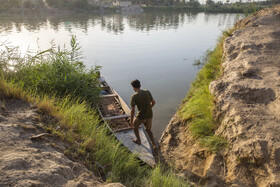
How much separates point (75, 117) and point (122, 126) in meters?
2.34

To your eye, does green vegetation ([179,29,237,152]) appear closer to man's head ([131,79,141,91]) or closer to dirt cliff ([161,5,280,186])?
dirt cliff ([161,5,280,186])

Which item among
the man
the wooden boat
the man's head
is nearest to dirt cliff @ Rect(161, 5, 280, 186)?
the wooden boat

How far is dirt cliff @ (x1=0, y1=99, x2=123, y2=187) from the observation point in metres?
2.25

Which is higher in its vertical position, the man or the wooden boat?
the man

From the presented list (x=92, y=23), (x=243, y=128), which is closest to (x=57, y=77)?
(x=243, y=128)

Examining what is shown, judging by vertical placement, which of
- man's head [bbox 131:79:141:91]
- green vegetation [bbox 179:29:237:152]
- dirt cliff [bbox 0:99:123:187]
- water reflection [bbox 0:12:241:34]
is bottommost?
green vegetation [bbox 179:29:237:152]

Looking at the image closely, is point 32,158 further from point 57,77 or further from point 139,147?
point 57,77

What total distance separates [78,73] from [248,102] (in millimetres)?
5158

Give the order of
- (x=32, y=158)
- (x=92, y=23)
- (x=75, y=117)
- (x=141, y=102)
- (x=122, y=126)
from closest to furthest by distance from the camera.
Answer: (x=32, y=158)
(x=75, y=117)
(x=141, y=102)
(x=122, y=126)
(x=92, y=23)

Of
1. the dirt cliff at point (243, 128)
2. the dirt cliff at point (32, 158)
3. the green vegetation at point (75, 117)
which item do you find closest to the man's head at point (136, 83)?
the green vegetation at point (75, 117)

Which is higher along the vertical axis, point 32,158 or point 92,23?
point 92,23

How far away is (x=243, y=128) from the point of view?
12.1 ft

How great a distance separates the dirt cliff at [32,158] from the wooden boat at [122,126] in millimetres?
1660

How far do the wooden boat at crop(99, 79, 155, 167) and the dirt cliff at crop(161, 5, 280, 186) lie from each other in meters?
0.51
